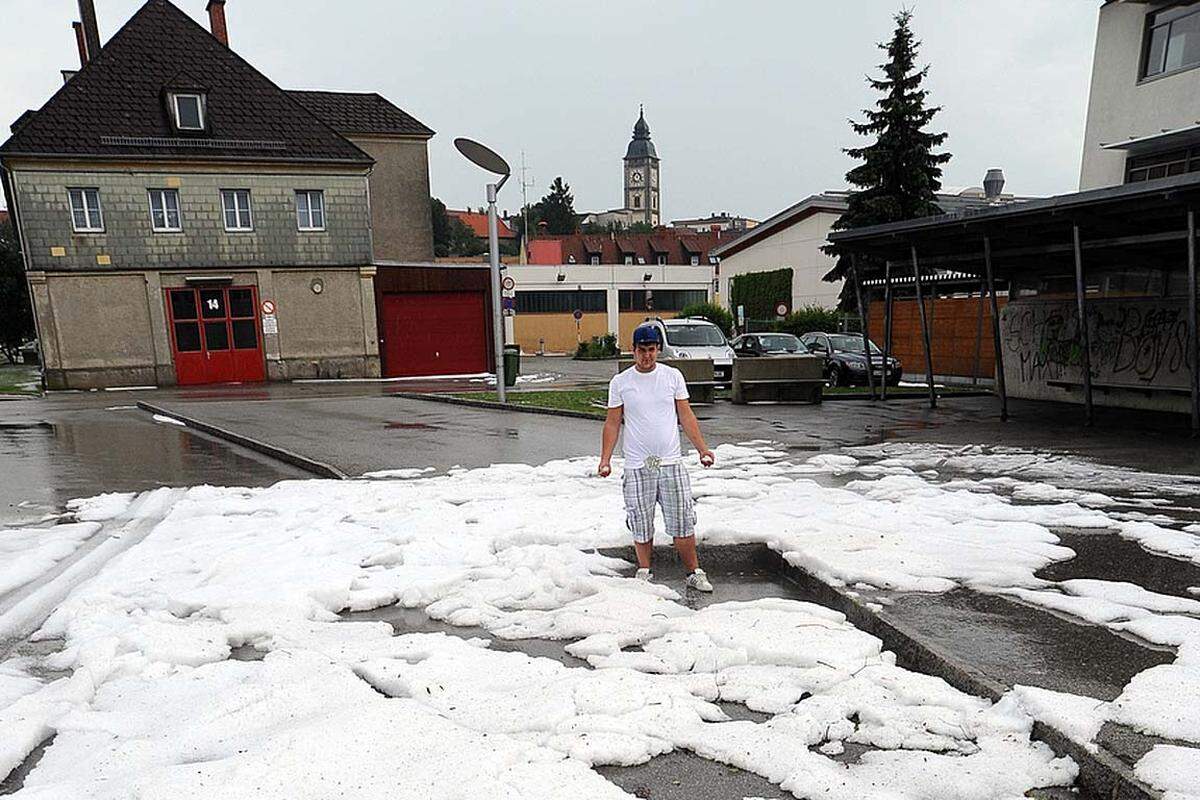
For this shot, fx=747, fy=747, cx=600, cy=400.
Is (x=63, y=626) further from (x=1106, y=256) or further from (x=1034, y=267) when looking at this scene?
(x=1034, y=267)

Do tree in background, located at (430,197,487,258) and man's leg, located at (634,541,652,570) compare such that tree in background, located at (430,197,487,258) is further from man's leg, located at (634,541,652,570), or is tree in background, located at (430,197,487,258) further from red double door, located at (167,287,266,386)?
man's leg, located at (634,541,652,570)

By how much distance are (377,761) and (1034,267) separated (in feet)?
55.9

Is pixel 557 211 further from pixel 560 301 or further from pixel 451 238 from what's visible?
pixel 560 301

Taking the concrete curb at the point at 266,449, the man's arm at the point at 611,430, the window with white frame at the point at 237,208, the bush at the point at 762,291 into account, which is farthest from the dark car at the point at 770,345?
the bush at the point at 762,291

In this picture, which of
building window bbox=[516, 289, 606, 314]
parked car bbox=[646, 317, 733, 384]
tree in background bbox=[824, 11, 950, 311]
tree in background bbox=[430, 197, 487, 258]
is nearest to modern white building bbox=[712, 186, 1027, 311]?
tree in background bbox=[824, 11, 950, 311]

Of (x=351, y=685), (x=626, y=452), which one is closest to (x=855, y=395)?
A: (x=626, y=452)

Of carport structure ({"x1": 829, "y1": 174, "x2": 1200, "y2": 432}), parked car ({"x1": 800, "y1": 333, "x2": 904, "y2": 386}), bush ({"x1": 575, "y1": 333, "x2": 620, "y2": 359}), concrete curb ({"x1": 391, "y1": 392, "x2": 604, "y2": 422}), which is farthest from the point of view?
bush ({"x1": 575, "y1": 333, "x2": 620, "y2": 359})

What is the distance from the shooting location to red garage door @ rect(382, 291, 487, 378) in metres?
28.4

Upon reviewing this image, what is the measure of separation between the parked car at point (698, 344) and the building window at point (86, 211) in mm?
19099

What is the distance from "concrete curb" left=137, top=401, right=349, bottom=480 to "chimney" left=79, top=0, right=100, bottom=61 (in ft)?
74.3

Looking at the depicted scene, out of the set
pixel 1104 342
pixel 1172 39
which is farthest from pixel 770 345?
pixel 1172 39

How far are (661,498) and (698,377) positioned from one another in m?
11.5

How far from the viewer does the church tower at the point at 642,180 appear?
15200 centimetres

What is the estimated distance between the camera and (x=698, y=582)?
17.6 feet
